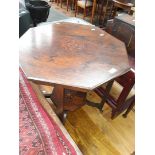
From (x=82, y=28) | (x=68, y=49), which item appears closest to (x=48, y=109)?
(x=68, y=49)

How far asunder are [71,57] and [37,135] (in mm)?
616

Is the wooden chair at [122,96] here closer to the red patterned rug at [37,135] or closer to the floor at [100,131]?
the floor at [100,131]

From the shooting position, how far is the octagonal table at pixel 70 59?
3.41 feet

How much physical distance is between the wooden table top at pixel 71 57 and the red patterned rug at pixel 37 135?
8.5 inches

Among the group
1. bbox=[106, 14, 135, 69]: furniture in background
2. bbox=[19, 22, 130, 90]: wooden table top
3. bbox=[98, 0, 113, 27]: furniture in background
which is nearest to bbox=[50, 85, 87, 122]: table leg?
bbox=[19, 22, 130, 90]: wooden table top

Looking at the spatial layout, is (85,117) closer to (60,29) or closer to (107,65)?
(107,65)

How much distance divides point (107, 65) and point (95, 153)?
2.62 feet

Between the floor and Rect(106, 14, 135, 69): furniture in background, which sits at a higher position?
Rect(106, 14, 135, 69): furniture in background

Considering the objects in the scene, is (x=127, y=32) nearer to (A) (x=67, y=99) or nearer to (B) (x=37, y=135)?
(A) (x=67, y=99)

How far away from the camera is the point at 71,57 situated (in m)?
1.23

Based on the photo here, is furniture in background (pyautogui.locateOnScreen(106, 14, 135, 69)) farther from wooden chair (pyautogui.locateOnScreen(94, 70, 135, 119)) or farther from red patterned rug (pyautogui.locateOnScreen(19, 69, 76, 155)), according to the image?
red patterned rug (pyautogui.locateOnScreen(19, 69, 76, 155))

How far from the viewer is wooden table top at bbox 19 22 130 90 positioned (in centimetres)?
104
